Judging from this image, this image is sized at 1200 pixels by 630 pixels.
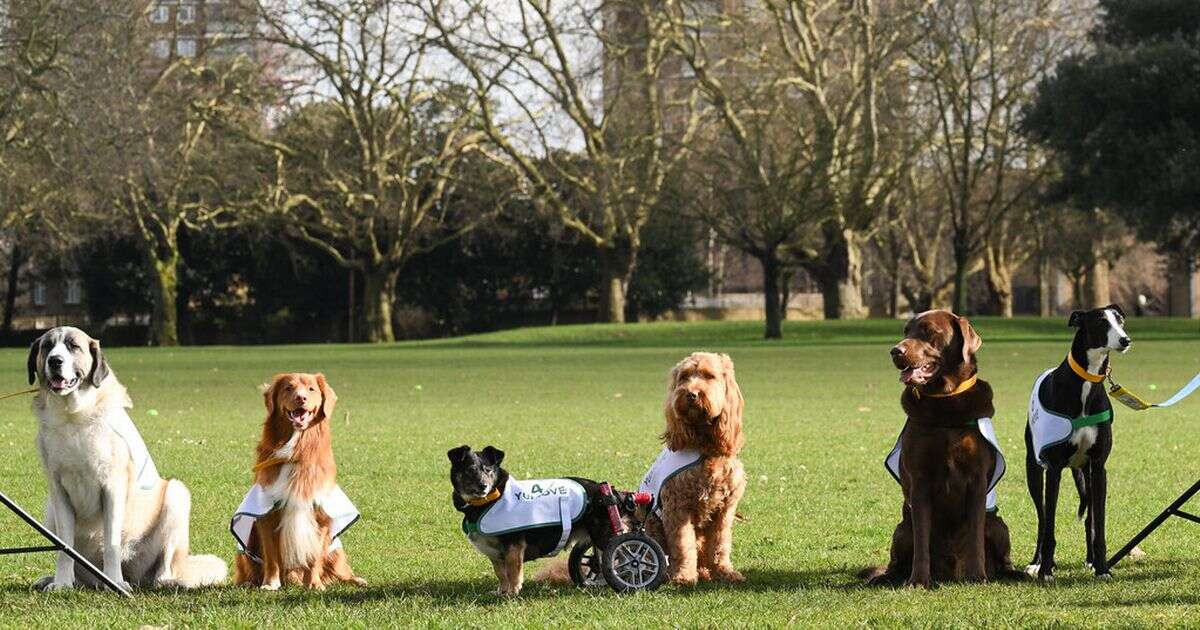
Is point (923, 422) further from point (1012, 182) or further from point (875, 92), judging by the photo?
point (1012, 182)

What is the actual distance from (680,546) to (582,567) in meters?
0.48

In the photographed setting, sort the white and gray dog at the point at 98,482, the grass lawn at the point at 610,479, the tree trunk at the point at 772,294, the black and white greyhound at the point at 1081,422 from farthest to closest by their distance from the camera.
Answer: the tree trunk at the point at 772,294, the black and white greyhound at the point at 1081,422, the white and gray dog at the point at 98,482, the grass lawn at the point at 610,479

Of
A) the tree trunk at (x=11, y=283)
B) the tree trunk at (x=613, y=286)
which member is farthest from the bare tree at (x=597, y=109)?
the tree trunk at (x=11, y=283)

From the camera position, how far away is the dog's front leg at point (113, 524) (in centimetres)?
767

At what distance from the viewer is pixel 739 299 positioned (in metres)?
81.5

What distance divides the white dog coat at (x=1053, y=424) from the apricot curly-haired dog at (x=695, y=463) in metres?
1.47

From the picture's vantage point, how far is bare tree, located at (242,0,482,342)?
49.7 m

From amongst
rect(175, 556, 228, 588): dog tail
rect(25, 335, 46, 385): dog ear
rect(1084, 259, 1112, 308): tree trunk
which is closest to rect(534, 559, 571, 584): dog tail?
rect(175, 556, 228, 588): dog tail

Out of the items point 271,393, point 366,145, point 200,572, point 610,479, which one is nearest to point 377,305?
point 366,145

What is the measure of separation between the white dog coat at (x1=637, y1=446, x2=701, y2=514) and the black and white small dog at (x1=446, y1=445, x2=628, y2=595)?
15.0 inches

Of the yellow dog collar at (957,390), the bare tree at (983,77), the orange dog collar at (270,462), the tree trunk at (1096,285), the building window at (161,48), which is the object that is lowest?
the orange dog collar at (270,462)

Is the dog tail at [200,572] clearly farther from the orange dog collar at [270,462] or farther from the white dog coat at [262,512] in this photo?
the orange dog collar at [270,462]

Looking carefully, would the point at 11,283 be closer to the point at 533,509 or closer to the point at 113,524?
the point at 113,524

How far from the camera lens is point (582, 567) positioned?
25.7 ft
